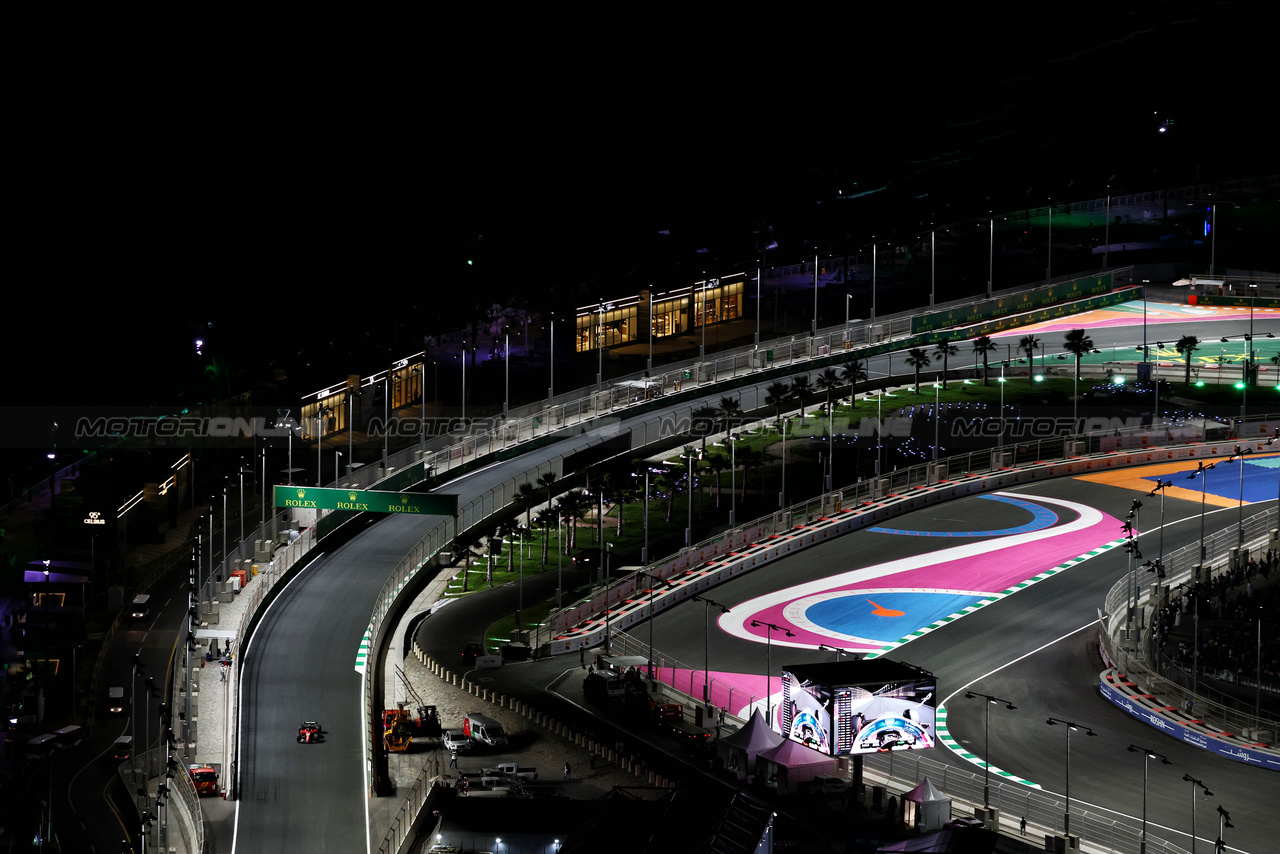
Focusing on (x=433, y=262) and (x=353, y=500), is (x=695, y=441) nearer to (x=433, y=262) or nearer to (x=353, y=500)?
(x=353, y=500)

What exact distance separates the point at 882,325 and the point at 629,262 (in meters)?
50.9

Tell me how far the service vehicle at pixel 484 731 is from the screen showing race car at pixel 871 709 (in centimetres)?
1433

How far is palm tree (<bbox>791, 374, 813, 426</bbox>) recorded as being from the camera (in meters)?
98.9

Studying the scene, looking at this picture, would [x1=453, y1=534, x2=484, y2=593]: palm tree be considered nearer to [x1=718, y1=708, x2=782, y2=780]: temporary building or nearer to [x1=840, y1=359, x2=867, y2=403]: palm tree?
[x1=718, y1=708, x2=782, y2=780]: temporary building

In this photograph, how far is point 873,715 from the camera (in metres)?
47.9

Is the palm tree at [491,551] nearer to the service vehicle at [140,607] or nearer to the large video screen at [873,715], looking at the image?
the service vehicle at [140,607]

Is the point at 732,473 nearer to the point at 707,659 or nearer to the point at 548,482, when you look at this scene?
the point at 548,482

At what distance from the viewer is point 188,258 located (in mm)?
142625

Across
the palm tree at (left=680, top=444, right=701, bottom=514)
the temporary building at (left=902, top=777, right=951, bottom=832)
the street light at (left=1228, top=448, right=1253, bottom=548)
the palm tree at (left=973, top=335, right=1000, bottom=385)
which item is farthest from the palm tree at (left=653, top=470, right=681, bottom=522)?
the temporary building at (left=902, top=777, right=951, bottom=832)

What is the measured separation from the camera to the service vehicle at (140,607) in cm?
7919

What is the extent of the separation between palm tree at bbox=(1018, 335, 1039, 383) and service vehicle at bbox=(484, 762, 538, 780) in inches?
2369

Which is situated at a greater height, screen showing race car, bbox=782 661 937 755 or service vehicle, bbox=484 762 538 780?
screen showing race car, bbox=782 661 937 755

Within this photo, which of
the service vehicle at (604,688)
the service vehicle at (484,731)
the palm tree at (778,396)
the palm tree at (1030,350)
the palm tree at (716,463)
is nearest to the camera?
the service vehicle at (484,731)

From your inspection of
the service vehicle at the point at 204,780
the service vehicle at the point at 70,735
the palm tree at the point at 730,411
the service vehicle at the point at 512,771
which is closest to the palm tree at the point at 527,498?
the palm tree at the point at 730,411
